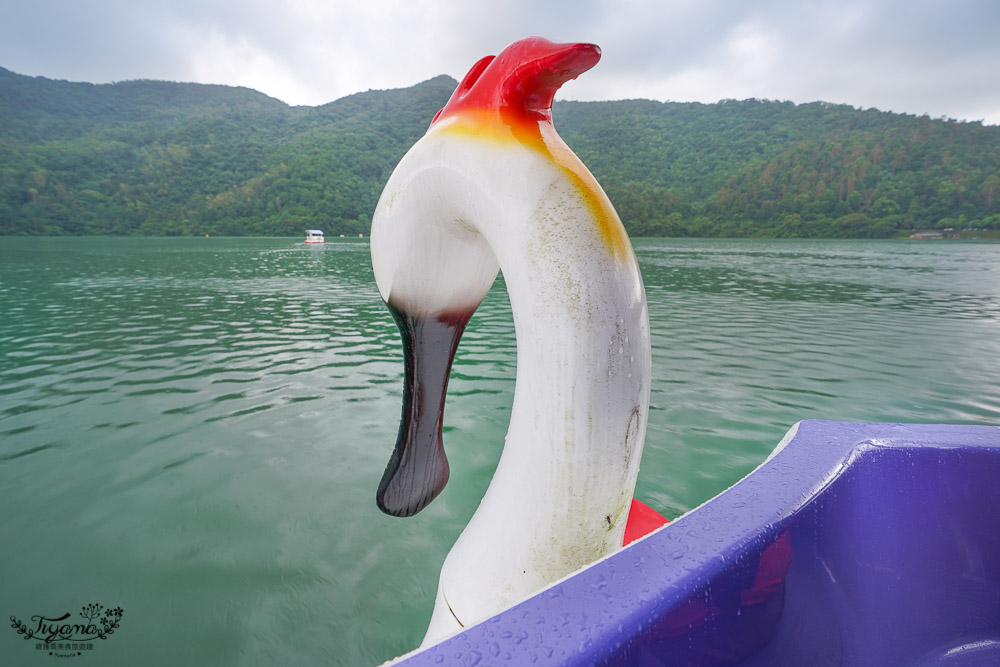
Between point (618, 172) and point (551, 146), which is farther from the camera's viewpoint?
point (618, 172)

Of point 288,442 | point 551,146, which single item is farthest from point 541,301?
point 288,442

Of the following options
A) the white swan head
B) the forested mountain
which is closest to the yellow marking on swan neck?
the white swan head

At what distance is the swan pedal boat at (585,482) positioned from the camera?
1.90ft

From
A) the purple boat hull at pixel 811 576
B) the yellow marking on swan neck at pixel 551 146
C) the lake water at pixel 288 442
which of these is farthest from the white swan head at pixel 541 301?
Result: the lake water at pixel 288 442

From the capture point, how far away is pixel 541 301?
670mm

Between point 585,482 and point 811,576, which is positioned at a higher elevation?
point 585,482

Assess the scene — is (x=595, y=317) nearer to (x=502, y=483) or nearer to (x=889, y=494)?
(x=502, y=483)

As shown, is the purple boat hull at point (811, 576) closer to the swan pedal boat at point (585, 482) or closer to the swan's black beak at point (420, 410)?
the swan pedal boat at point (585, 482)

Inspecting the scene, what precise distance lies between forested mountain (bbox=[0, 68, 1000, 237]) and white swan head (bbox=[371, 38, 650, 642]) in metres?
61.5

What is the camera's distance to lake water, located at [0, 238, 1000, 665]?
1927 millimetres

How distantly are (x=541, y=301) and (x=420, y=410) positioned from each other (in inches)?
18.0

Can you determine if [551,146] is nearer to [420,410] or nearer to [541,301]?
[541,301]

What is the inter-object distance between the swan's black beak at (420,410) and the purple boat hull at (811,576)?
514 mm

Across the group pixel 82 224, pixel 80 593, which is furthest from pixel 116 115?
pixel 80 593
